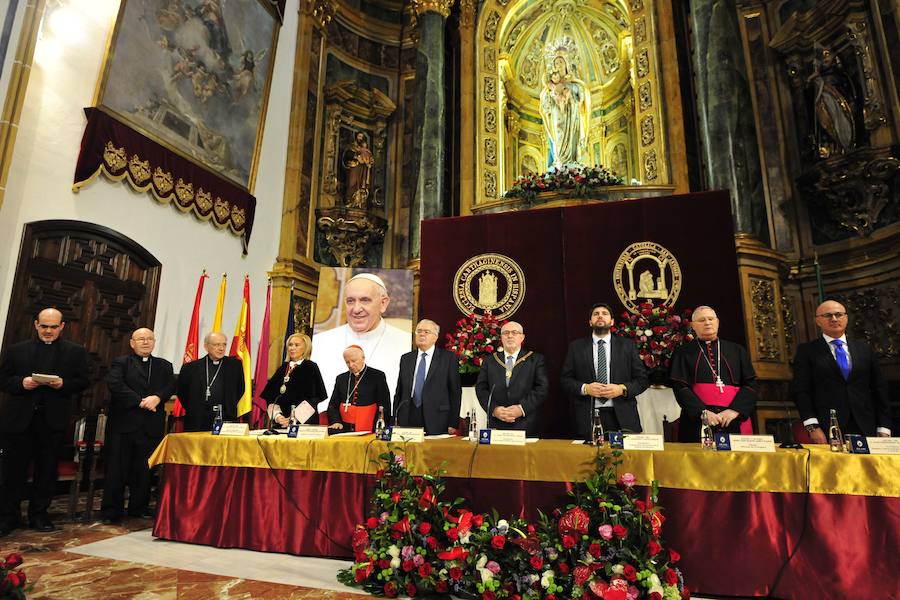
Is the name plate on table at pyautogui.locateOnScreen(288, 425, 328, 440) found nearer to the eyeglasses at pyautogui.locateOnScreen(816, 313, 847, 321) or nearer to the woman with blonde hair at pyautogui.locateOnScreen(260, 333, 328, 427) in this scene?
the woman with blonde hair at pyautogui.locateOnScreen(260, 333, 328, 427)

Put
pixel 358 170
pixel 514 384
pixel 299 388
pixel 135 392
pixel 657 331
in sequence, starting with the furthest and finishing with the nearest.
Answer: pixel 358 170
pixel 657 331
pixel 299 388
pixel 135 392
pixel 514 384

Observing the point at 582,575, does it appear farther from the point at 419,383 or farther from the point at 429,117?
the point at 429,117

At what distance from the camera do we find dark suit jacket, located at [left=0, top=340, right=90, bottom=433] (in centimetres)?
364

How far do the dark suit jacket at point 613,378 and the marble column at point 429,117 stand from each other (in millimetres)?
4985

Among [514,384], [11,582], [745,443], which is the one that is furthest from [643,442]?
[11,582]

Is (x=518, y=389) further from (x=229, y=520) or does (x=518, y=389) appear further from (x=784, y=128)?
(x=784, y=128)

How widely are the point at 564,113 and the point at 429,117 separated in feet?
7.37

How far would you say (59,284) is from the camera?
5.07m

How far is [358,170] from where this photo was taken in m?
9.24

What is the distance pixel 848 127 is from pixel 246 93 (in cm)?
810

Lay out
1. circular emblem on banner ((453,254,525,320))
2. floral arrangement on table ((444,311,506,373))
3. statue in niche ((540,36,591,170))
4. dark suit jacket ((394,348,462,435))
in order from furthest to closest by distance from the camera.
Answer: statue in niche ((540,36,591,170)) < circular emblem on banner ((453,254,525,320)) < floral arrangement on table ((444,311,506,373)) < dark suit jacket ((394,348,462,435))

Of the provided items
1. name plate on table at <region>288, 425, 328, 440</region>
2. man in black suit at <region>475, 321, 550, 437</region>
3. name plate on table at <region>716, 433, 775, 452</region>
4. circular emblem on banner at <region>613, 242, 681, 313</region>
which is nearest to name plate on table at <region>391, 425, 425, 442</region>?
name plate on table at <region>288, 425, 328, 440</region>

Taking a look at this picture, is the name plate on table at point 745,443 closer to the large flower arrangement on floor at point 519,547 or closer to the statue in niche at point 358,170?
the large flower arrangement on floor at point 519,547

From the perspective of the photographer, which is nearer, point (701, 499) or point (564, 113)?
point (701, 499)
